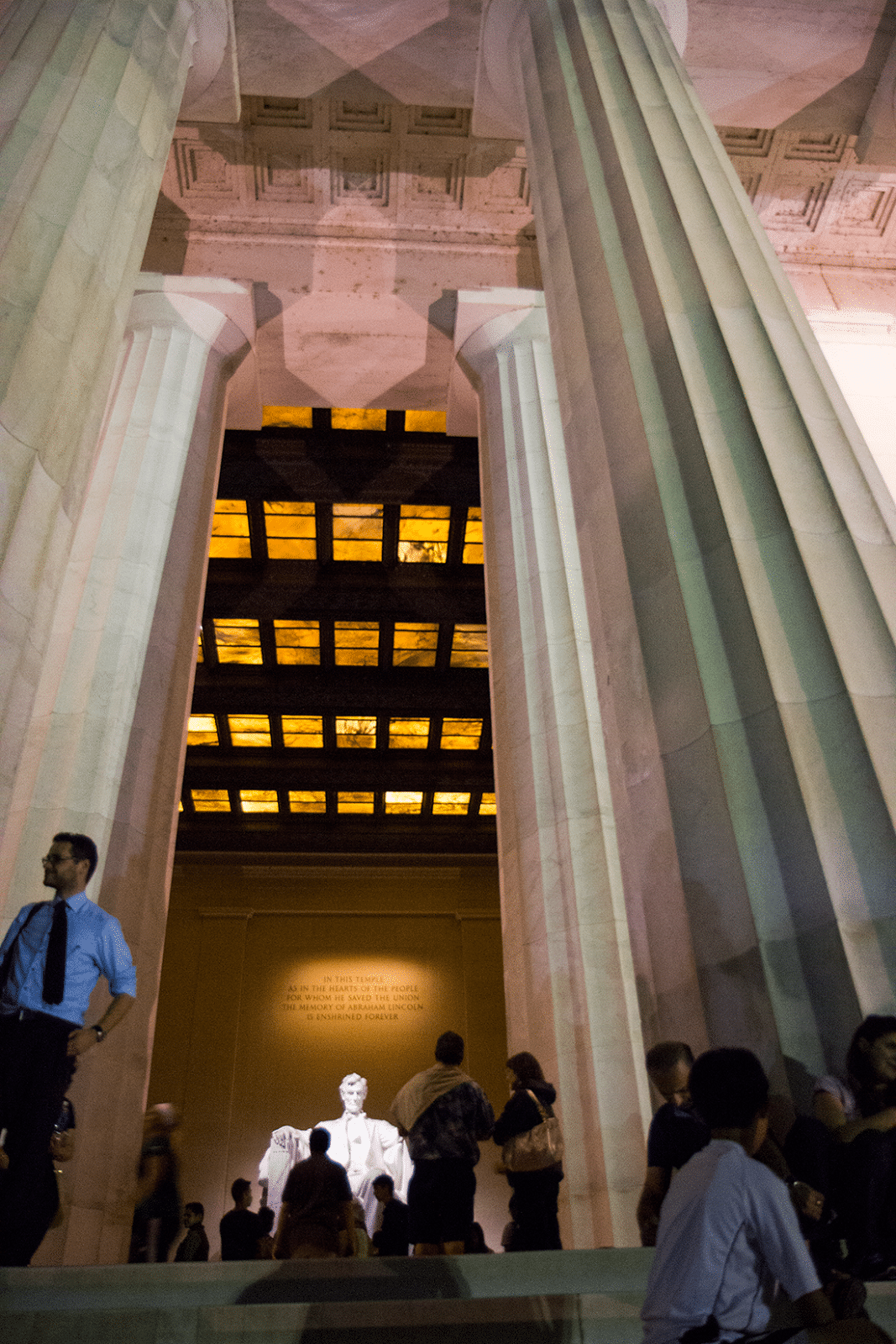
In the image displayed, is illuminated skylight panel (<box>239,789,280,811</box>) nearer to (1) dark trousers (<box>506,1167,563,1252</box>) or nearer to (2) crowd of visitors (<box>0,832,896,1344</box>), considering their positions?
(2) crowd of visitors (<box>0,832,896,1344</box>)

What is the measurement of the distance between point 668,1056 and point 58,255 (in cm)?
577

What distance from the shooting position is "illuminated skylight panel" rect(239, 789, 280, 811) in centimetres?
2844

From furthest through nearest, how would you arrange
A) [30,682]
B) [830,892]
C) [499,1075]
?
[499,1075], [30,682], [830,892]

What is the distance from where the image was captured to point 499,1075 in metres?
28.0

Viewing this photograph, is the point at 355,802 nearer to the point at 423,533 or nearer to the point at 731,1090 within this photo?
the point at 423,533

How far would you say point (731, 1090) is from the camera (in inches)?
92.4

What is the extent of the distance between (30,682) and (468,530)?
1528cm

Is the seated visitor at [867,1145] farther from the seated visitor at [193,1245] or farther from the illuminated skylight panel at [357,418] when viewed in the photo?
the illuminated skylight panel at [357,418]

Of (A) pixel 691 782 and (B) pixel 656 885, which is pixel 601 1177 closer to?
(B) pixel 656 885

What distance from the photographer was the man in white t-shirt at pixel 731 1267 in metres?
1.98

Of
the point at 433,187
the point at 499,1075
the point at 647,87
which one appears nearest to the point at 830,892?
the point at 647,87

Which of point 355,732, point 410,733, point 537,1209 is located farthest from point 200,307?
point 410,733

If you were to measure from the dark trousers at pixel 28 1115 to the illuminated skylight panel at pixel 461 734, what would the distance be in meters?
21.4

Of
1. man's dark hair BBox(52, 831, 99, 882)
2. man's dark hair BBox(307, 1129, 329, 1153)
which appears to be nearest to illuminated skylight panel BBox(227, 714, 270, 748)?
man's dark hair BBox(307, 1129, 329, 1153)
